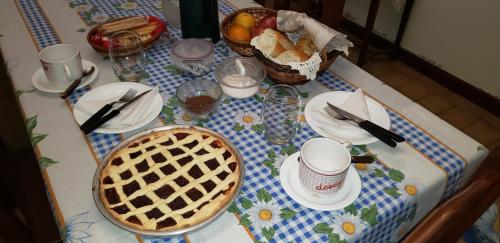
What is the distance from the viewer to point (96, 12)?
1494 millimetres

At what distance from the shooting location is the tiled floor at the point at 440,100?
7.31 feet

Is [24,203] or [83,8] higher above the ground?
[83,8]

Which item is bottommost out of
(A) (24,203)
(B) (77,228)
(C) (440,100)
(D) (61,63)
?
(C) (440,100)

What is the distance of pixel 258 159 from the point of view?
91 centimetres

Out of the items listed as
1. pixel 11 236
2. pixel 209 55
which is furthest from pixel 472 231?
pixel 11 236

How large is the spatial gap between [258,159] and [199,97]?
0.27 metres

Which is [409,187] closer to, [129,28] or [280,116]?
[280,116]

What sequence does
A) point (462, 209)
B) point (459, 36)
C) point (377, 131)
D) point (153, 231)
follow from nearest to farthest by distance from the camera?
point (462, 209) < point (153, 231) < point (377, 131) < point (459, 36)

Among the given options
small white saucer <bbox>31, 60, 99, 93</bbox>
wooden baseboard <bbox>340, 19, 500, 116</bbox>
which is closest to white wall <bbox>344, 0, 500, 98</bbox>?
wooden baseboard <bbox>340, 19, 500, 116</bbox>

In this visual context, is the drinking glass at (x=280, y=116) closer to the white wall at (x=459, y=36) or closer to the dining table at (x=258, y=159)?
the dining table at (x=258, y=159)

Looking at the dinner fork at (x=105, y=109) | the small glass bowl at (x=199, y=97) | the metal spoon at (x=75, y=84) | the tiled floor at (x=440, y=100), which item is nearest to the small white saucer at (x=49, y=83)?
the metal spoon at (x=75, y=84)

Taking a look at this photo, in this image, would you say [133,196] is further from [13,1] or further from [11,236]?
[13,1]

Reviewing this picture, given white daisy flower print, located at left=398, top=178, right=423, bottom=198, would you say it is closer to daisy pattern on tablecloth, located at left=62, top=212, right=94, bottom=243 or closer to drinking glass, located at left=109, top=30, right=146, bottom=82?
daisy pattern on tablecloth, located at left=62, top=212, right=94, bottom=243

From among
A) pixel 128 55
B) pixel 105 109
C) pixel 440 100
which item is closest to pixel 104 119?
pixel 105 109
